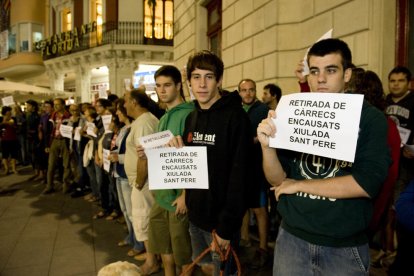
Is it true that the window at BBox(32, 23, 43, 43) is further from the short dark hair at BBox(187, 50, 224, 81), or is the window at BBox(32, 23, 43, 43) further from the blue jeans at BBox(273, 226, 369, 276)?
the blue jeans at BBox(273, 226, 369, 276)

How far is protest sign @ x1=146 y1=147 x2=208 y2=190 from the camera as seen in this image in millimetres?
2533

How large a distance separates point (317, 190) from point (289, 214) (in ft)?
0.83

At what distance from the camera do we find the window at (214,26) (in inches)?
372

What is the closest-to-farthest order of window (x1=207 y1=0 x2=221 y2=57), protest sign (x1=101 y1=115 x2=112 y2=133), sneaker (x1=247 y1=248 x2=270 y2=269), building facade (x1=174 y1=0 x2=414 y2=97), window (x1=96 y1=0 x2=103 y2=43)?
sneaker (x1=247 y1=248 x2=270 y2=269) < building facade (x1=174 y1=0 x2=414 y2=97) < protest sign (x1=101 y1=115 x2=112 y2=133) < window (x1=207 y1=0 x2=221 y2=57) < window (x1=96 y1=0 x2=103 y2=43)

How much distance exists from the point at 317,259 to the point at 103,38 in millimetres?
21707

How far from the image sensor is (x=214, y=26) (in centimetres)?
970

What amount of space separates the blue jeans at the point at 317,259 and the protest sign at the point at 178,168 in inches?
28.6

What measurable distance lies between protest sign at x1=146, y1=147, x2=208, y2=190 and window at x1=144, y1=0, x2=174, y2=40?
19777 mm

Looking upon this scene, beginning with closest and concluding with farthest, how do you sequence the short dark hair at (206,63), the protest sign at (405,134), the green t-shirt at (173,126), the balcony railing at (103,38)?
the short dark hair at (206,63) → the green t-shirt at (173,126) → the protest sign at (405,134) → the balcony railing at (103,38)

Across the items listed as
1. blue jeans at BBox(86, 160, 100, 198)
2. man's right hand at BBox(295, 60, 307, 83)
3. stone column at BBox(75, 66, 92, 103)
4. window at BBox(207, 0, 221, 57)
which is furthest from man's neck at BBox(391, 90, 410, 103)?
stone column at BBox(75, 66, 92, 103)

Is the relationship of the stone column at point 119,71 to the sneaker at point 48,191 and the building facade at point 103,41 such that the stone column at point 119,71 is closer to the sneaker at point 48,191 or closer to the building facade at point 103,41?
the building facade at point 103,41

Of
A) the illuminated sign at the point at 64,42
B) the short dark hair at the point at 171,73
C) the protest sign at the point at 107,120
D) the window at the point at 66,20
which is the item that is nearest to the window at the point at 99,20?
the illuminated sign at the point at 64,42

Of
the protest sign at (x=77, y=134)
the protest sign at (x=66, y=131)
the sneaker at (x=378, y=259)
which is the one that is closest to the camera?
the sneaker at (x=378, y=259)

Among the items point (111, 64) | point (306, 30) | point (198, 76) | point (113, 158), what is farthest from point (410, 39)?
point (111, 64)
